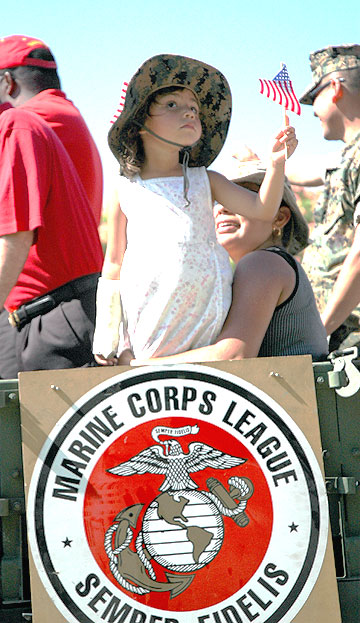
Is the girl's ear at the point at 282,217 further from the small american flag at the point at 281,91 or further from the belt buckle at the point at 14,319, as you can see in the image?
the belt buckle at the point at 14,319

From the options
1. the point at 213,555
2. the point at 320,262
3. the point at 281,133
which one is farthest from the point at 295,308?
the point at 320,262

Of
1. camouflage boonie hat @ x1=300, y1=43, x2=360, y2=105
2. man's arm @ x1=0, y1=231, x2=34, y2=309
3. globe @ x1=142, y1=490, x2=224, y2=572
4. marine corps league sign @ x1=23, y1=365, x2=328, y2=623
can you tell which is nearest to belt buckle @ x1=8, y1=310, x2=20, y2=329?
man's arm @ x1=0, y1=231, x2=34, y2=309

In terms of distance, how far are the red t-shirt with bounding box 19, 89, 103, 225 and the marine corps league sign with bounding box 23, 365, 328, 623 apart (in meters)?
1.50

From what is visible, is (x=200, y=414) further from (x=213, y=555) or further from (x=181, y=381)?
(x=213, y=555)

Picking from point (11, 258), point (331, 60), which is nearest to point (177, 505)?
point (11, 258)

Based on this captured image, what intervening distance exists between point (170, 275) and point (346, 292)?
1.31 meters

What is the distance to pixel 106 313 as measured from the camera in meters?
2.73

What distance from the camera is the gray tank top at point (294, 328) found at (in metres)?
2.69

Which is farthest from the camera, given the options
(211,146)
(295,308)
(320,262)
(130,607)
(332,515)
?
(320,262)

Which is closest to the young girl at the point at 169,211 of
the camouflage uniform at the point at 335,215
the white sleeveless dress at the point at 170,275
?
the white sleeveless dress at the point at 170,275

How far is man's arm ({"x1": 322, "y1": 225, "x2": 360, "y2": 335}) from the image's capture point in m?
3.78

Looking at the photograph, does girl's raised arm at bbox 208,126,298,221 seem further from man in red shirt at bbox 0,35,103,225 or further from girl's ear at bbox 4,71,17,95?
girl's ear at bbox 4,71,17,95

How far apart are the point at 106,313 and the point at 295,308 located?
547 mm

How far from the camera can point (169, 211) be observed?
108 inches
